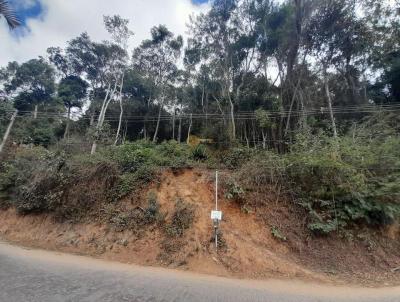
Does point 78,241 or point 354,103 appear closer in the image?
point 78,241

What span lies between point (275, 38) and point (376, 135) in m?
10.6

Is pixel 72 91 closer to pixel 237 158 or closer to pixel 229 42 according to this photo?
pixel 229 42

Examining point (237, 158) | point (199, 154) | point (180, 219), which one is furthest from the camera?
point (199, 154)

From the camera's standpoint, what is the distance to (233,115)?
21062 millimetres

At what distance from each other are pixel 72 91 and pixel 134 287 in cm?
2862

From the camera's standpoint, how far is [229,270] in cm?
782

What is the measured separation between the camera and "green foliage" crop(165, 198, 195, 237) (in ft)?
30.0

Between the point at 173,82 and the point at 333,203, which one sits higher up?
the point at 173,82

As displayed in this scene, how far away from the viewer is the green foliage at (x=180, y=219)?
9148 millimetres

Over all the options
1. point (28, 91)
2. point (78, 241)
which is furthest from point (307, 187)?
point (28, 91)

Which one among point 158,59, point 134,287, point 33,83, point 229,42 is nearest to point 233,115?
point 229,42

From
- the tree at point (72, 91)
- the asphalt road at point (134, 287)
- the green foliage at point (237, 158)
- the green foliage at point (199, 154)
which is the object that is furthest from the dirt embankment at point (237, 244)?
the tree at point (72, 91)

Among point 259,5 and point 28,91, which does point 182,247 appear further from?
point 28,91

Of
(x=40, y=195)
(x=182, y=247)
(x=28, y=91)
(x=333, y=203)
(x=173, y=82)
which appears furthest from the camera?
(x=28, y=91)
